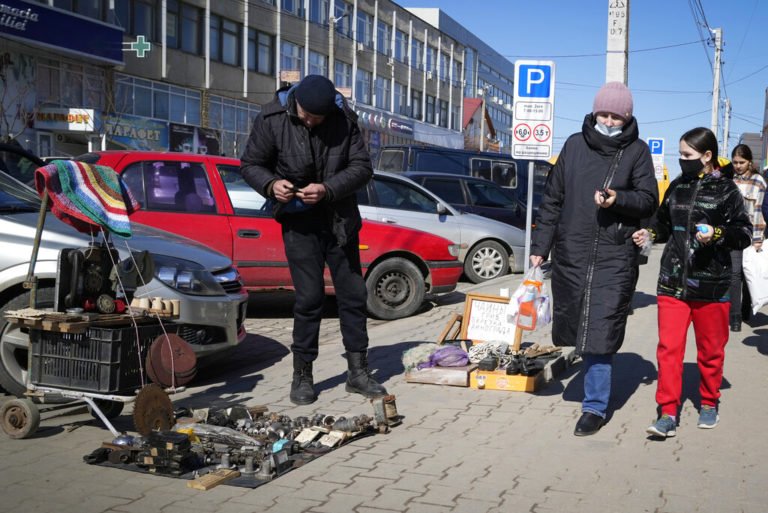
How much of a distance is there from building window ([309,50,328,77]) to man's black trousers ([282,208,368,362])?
39.5 m

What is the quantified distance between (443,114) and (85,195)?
2556 inches

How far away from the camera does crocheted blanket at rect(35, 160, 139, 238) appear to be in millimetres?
4613

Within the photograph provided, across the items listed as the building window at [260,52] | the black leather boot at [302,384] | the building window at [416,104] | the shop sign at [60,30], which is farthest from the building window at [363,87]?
the black leather boot at [302,384]

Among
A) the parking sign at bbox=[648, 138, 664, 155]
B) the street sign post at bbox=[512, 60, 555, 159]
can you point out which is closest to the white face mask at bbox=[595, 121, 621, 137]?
the street sign post at bbox=[512, 60, 555, 159]

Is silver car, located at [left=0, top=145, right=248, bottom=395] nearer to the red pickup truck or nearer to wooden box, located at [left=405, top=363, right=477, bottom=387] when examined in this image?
wooden box, located at [left=405, top=363, right=477, bottom=387]

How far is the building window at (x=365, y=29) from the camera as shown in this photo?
51125 mm

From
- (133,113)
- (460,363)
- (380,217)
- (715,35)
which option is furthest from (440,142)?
(460,363)

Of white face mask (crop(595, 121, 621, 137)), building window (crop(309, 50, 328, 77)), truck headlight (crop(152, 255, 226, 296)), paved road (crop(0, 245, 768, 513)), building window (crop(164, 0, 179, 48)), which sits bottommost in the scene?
paved road (crop(0, 245, 768, 513))

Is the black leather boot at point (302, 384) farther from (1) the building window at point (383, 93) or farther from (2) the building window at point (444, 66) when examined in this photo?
(2) the building window at point (444, 66)

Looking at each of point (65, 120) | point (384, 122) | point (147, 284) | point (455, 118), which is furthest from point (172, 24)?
point (455, 118)

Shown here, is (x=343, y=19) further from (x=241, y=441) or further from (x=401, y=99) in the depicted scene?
(x=241, y=441)

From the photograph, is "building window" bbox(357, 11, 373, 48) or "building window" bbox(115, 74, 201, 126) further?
"building window" bbox(357, 11, 373, 48)

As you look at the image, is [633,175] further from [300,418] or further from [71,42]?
[71,42]

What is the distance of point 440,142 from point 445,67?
21.0 ft
